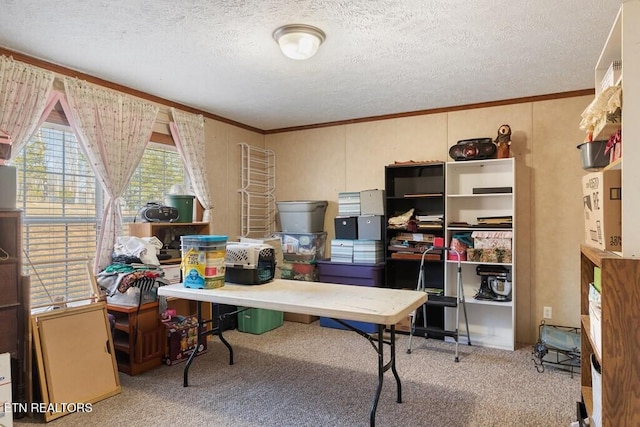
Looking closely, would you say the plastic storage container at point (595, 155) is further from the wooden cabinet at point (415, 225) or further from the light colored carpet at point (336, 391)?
the wooden cabinet at point (415, 225)

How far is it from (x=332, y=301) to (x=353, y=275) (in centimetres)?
204

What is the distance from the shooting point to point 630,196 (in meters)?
1.35

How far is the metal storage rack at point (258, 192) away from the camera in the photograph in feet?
16.4

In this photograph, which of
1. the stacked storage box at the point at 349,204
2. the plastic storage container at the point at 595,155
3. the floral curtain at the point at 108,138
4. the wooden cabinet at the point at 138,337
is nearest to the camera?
the plastic storage container at the point at 595,155

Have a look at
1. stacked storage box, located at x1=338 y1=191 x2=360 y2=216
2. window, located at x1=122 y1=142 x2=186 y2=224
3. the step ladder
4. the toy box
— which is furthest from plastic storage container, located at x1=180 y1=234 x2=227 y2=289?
stacked storage box, located at x1=338 y1=191 x2=360 y2=216

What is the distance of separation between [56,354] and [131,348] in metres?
0.55

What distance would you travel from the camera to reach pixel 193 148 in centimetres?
415

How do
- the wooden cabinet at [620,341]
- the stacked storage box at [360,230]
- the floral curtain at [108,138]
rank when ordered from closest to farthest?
the wooden cabinet at [620,341]
the floral curtain at [108,138]
the stacked storage box at [360,230]

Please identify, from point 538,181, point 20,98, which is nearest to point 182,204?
point 20,98

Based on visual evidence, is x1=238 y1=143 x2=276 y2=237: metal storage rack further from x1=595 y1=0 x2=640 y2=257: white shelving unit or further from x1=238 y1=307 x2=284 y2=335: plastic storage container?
x1=595 y1=0 x2=640 y2=257: white shelving unit

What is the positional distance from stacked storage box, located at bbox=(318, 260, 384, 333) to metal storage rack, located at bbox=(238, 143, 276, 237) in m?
1.08

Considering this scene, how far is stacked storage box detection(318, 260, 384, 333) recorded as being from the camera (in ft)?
14.1

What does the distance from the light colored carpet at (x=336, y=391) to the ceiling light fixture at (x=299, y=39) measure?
2320mm

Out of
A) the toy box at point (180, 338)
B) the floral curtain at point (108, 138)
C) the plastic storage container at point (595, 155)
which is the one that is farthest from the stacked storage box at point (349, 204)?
the plastic storage container at point (595, 155)
